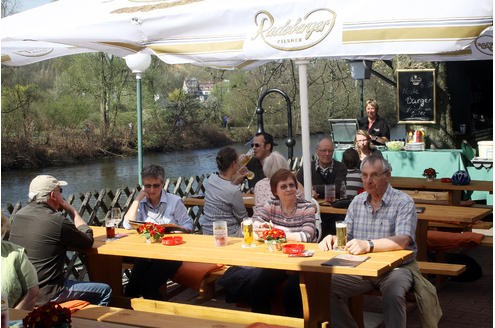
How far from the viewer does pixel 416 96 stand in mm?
11234

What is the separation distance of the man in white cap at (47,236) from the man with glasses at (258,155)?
A: 9.51 feet

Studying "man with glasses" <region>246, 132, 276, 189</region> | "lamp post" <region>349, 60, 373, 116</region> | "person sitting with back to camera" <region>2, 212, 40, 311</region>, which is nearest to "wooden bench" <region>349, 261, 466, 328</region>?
"person sitting with back to camera" <region>2, 212, 40, 311</region>

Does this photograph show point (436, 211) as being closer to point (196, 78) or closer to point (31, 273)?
point (31, 273)

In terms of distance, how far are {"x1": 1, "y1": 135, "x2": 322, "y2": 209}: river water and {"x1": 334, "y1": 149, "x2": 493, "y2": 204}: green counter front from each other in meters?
10.2

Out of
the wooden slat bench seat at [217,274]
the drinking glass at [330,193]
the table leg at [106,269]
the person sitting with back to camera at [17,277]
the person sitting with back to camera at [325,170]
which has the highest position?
the person sitting with back to camera at [325,170]

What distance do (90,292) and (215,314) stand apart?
2.44ft

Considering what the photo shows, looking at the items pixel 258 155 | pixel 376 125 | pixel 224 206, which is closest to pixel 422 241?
pixel 224 206

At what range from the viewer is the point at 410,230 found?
392 centimetres

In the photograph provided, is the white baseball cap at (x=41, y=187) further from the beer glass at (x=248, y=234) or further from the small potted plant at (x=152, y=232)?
the beer glass at (x=248, y=234)

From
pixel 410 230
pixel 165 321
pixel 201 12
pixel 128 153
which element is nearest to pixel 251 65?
pixel 201 12

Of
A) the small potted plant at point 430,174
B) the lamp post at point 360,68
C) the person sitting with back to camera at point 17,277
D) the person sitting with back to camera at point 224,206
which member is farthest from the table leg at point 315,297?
the lamp post at point 360,68

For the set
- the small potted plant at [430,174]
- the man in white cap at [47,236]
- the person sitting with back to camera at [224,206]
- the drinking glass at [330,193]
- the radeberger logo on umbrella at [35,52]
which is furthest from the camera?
the small potted plant at [430,174]

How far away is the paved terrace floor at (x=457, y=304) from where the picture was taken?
468cm

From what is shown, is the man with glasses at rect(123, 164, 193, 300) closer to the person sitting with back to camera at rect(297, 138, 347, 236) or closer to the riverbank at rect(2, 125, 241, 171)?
the person sitting with back to camera at rect(297, 138, 347, 236)
